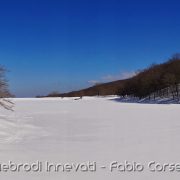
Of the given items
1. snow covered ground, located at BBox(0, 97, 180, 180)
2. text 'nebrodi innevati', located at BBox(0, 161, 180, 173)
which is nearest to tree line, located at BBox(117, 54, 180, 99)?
snow covered ground, located at BBox(0, 97, 180, 180)

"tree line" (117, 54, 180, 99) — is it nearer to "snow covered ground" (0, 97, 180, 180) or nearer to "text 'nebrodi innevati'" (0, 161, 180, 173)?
"snow covered ground" (0, 97, 180, 180)

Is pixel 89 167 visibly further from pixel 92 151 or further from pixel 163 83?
pixel 163 83

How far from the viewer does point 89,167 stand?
8055mm

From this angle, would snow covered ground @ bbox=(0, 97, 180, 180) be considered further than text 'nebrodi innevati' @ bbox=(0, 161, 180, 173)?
No

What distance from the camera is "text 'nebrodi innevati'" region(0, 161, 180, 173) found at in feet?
25.2

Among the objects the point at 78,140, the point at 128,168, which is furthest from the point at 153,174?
the point at 78,140

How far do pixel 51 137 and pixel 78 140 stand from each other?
1433 millimetres

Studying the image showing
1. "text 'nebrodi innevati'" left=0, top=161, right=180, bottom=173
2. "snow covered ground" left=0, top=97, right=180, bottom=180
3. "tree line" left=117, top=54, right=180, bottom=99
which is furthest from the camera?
"tree line" left=117, top=54, right=180, bottom=99

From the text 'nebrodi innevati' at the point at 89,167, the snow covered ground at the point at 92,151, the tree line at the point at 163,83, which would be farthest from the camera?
the tree line at the point at 163,83

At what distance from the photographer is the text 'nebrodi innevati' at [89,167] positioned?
768cm

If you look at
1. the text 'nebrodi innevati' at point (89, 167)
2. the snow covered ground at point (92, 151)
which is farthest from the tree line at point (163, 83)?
the text 'nebrodi innevati' at point (89, 167)

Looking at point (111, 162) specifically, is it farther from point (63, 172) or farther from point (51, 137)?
point (51, 137)

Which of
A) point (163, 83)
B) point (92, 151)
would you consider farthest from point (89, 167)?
point (163, 83)

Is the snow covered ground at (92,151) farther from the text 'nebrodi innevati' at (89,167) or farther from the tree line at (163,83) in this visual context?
the tree line at (163,83)
